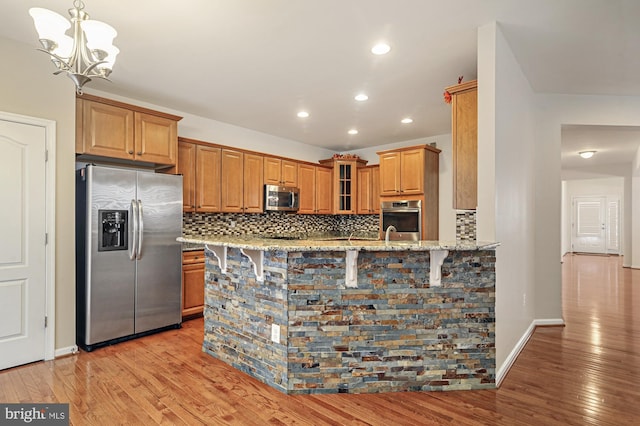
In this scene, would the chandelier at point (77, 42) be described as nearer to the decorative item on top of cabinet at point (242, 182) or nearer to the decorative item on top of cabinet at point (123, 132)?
the decorative item on top of cabinet at point (123, 132)

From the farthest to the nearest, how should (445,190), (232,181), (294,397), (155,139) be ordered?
(445,190)
(232,181)
(155,139)
(294,397)

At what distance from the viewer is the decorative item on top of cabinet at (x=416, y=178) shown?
5598 millimetres

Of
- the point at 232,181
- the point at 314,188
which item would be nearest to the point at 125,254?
the point at 232,181

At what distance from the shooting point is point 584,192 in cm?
1152

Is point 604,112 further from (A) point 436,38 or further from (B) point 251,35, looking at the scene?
(B) point 251,35

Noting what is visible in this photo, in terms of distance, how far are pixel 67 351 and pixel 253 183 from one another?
306 cm

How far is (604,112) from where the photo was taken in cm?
412

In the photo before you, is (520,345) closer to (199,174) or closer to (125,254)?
(125,254)

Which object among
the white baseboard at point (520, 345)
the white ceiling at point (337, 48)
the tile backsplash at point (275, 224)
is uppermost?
the white ceiling at point (337, 48)

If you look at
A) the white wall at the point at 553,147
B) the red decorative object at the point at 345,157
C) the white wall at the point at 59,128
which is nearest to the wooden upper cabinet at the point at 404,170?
the red decorative object at the point at 345,157

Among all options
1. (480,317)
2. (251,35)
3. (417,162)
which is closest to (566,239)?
(417,162)

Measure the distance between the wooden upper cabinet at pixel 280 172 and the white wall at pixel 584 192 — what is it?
10311mm

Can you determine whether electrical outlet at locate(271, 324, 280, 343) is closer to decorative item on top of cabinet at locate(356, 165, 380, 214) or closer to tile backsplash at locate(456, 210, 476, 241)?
tile backsplash at locate(456, 210, 476, 241)

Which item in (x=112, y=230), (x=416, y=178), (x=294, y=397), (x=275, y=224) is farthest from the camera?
(x=275, y=224)
